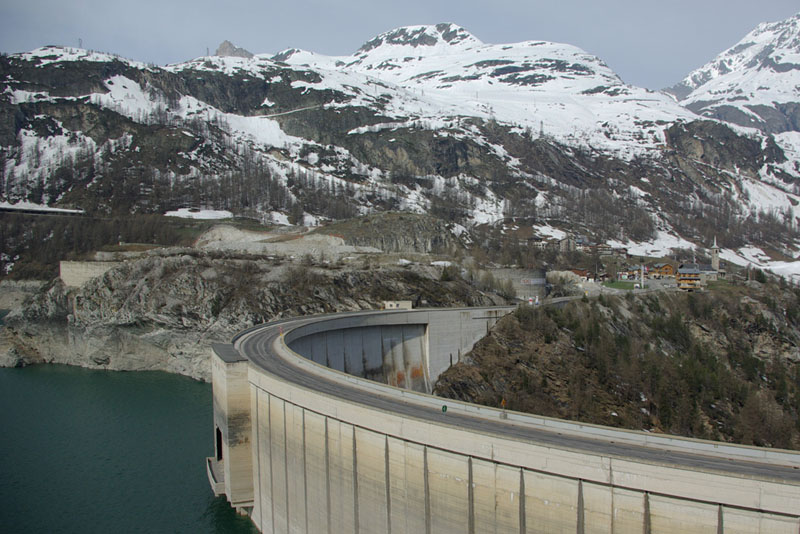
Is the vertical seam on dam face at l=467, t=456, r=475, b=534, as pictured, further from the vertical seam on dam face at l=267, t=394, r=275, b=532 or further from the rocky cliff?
the rocky cliff

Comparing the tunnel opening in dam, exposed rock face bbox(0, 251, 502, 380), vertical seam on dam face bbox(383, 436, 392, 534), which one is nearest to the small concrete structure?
exposed rock face bbox(0, 251, 502, 380)

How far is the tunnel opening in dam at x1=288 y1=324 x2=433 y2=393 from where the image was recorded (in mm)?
49838

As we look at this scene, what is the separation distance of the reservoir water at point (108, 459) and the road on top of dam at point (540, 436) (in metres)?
8.66

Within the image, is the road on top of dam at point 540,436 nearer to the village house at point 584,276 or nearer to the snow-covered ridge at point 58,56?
the village house at point 584,276

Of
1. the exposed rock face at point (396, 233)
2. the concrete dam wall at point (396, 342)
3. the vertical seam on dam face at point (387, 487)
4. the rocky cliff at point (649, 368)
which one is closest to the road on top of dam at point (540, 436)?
the vertical seam on dam face at point (387, 487)

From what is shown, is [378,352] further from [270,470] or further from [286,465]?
[286,465]

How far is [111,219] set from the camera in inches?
4747

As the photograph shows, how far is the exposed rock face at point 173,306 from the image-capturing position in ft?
213

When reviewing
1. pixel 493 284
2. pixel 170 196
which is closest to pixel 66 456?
pixel 493 284

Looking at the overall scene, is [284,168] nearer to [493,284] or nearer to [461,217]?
[461,217]

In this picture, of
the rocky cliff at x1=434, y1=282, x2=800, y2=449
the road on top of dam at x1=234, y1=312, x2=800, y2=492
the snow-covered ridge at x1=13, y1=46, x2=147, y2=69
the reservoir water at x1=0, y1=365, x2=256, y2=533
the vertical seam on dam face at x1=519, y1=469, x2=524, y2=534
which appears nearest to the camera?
the road on top of dam at x1=234, y1=312, x2=800, y2=492

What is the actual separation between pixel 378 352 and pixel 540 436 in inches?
1343

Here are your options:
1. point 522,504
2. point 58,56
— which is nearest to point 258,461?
point 522,504

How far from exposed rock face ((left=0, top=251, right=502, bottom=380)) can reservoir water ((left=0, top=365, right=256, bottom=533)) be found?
6.71m
